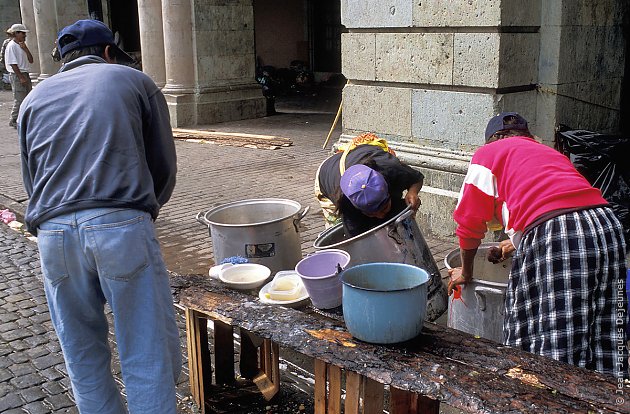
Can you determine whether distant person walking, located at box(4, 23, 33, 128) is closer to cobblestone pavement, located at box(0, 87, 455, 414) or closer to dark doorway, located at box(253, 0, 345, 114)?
cobblestone pavement, located at box(0, 87, 455, 414)

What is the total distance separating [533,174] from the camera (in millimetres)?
2934

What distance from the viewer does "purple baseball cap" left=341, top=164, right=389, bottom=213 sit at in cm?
362

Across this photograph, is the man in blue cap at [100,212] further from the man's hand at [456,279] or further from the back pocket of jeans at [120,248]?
the man's hand at [456,279]

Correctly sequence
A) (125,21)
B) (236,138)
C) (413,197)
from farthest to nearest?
(125,21) → (236,138) → (413,197)

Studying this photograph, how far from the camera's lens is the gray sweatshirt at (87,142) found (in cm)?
266

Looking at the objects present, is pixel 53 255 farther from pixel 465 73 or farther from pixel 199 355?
pixel 465 73

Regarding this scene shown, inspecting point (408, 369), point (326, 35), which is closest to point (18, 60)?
point (326, 35)

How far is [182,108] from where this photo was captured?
1341 centimetres

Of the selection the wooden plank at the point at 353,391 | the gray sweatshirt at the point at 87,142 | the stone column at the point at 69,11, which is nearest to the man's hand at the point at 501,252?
the wooden plank at the point at 353,391

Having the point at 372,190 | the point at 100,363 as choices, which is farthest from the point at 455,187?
the point at 100,363

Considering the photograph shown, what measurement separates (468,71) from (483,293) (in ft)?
9.81

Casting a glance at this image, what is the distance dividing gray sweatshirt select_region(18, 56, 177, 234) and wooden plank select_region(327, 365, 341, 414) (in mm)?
1029

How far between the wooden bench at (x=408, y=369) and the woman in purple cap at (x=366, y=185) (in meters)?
0.80

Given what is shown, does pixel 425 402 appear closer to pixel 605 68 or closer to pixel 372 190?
pixel 372 190
